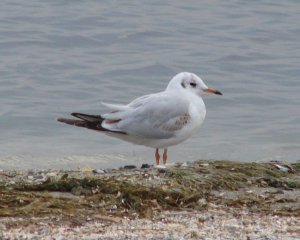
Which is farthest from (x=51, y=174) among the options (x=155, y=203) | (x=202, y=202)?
(x=202, y=202)

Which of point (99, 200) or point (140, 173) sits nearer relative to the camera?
point (99, 200)

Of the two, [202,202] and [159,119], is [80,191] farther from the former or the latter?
[159,119]

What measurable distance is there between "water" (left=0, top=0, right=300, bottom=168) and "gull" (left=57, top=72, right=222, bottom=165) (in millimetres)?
2070

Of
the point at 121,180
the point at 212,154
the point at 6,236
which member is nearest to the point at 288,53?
the point at 212,154

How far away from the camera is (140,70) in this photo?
15.2 meters

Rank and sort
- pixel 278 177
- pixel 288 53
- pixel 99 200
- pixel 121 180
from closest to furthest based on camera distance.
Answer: pixel 99 200 < pixel 121 180 < pixel 278 177 < pixel 288 53

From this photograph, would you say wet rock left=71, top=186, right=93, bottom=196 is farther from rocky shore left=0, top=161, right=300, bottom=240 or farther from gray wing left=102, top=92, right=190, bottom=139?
gray wing left=102, top=92, right=190, bottom=139

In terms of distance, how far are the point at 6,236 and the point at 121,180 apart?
5.86ft

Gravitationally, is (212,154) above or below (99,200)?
below

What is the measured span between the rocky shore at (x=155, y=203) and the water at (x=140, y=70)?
10.8ft

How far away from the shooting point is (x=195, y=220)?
6.29 meters

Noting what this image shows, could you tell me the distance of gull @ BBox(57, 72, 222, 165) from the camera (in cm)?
866

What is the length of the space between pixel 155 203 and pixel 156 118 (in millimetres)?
2075

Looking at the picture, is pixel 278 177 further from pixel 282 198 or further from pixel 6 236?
pixel 6 236
